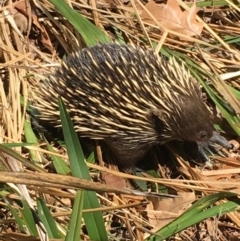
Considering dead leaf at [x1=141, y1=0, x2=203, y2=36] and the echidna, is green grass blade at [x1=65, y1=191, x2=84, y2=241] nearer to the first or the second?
the echidna

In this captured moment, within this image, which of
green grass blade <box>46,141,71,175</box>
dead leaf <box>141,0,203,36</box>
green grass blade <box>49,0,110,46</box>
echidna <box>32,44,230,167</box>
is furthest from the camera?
dead leaf <box>141,0,203,36</box>

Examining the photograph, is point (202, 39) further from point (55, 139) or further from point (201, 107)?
point (55, 139)

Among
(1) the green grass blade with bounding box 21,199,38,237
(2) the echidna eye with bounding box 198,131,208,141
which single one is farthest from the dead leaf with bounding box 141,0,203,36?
(1) the green grass blade with bounding box 21,199,38,237

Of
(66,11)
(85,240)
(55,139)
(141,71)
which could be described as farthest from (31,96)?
(85,240)

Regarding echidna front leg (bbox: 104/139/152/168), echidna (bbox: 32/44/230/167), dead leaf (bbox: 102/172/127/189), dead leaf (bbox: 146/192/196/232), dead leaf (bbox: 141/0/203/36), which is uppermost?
dead leaf (bbox: 141/0/203/36)

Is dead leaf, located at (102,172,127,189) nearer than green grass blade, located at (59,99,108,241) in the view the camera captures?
No

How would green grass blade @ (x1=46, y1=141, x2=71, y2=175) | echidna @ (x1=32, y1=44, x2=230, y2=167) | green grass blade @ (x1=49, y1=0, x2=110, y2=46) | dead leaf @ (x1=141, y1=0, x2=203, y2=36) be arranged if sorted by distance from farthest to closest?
dead leaf @ (x1=141, y1=0, x2=203, y2=36) → green grass blade @ (x1=49, y1=0, x2=110, y2=46) → green grass blade @ (x1=46, y1=141, x2=71, y2=175) → echidna @ (x1=32, y1=44, x2=230, y2=167)

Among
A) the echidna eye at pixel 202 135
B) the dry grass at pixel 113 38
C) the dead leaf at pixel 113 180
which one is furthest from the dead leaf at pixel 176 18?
the dead leaf at pixel 113 180

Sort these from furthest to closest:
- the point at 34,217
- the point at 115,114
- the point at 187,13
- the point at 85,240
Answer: the point at 187,13, the point at 115,114, the point at 85,240, the point at 34,217
